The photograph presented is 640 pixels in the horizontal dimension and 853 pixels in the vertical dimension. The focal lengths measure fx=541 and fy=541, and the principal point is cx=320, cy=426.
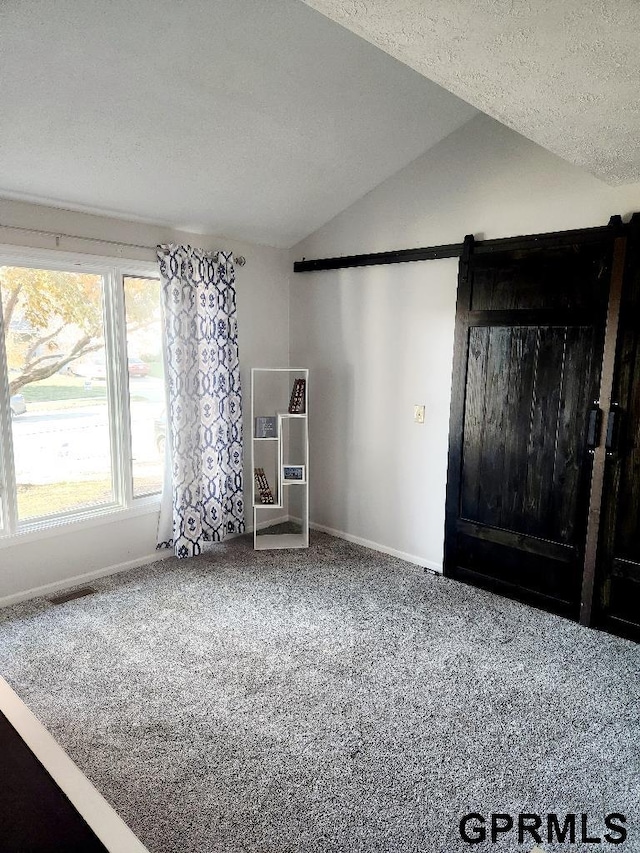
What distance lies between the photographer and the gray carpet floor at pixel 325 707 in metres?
1.81

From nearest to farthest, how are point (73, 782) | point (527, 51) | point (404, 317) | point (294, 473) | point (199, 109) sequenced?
point (73, 782)
point (527, 51)
point (199, 109)
point (404, 317)
point (294, 473)

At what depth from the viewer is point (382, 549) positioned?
4.11 meters

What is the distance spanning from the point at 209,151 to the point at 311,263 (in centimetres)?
144

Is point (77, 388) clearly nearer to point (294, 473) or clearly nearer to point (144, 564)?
point (144, 564)

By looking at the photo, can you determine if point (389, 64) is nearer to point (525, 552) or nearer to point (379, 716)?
point (525, 552)

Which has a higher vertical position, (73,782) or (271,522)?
(73,782)

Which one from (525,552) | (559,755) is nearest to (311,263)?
(525,552)

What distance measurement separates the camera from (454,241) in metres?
3.45

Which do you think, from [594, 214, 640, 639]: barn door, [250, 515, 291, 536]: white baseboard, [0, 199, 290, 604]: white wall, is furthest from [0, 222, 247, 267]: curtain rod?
[594, 214, 640, 639]: barn door

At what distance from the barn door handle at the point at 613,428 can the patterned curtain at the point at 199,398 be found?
247 cm

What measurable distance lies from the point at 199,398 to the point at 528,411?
7.19 ft

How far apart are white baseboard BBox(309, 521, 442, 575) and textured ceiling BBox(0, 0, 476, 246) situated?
2.51 meters

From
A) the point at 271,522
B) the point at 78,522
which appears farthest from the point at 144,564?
the point at 271,522

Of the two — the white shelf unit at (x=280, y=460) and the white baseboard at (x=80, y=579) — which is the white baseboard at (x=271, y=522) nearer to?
the white shelf unit at (x=280, y=460)
